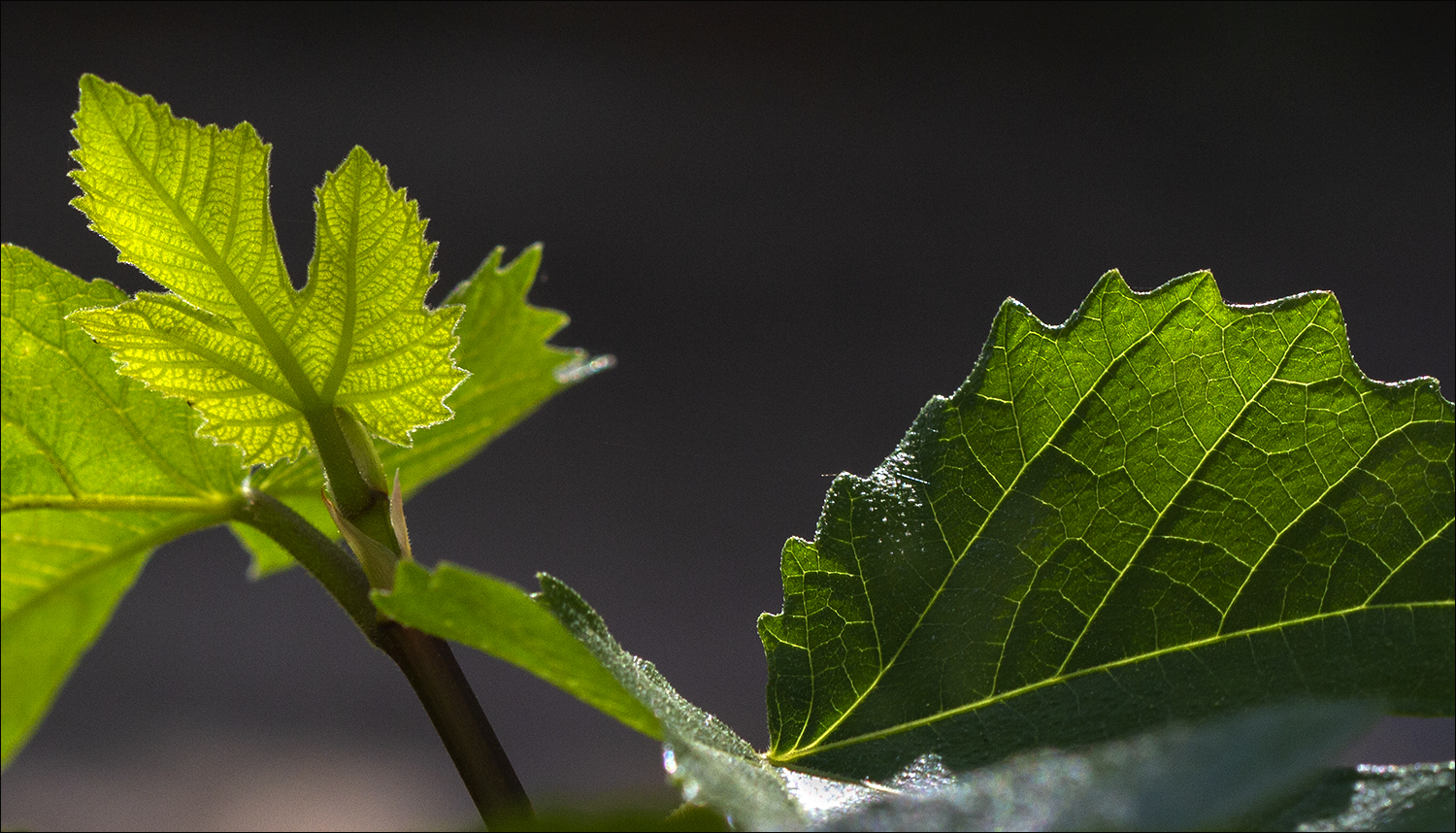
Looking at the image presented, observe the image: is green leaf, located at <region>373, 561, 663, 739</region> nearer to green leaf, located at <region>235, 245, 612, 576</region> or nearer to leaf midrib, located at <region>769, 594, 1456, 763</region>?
leaf midrib, located at <region>769, 594, 1456, 763</region>

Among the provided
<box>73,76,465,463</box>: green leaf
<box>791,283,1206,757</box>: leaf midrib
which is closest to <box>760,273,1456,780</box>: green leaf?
<box>791,283,1206,757</box>: leaf midrib

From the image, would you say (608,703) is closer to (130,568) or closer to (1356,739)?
(1356,739)

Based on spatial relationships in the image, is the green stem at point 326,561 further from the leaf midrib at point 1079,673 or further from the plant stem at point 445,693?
the leaf midrib at point 1079,673

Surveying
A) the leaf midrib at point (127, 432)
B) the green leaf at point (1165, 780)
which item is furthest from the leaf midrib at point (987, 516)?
the leaf midrib at point (127, 432)

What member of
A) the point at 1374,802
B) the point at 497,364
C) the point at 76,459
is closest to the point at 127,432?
the point at 76,459

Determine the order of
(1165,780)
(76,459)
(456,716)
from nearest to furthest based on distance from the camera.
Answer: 1. (1165,780)
2. (456,716)
3. (76,459)

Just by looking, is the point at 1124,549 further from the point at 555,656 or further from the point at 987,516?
the point at 555,656

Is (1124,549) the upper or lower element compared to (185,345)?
lower
